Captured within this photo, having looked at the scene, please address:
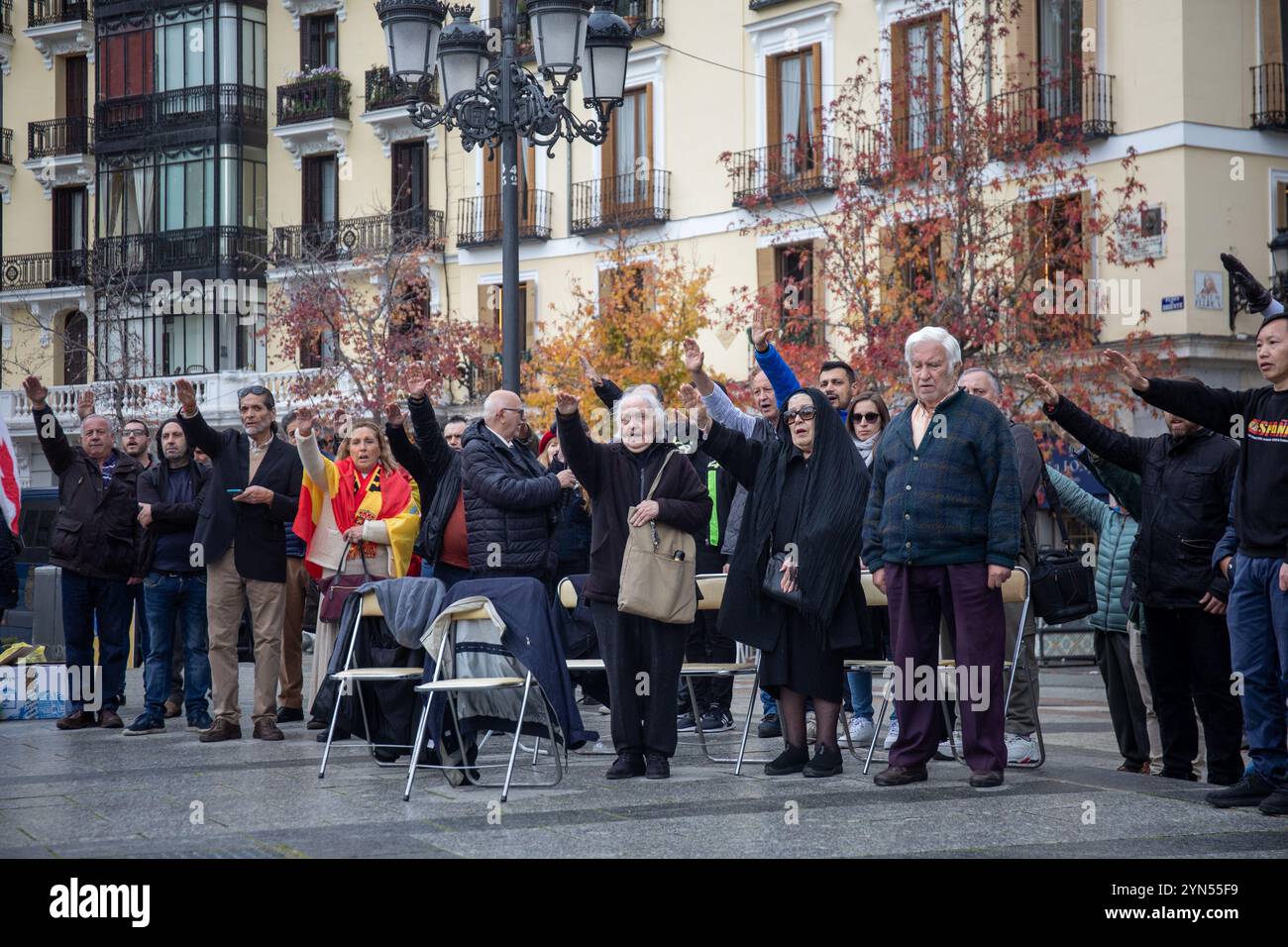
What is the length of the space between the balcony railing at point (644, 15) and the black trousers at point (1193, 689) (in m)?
26.1

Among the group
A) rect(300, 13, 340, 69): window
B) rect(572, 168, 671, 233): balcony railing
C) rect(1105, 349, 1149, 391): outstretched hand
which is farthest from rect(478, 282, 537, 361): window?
rect(1105, 349, 1149, 391): outstretched hand

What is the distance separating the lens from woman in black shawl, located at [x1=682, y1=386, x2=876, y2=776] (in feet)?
28.9

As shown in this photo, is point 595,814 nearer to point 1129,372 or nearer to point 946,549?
point 946,549

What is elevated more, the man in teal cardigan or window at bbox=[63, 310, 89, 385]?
window at bbox=[63, 310, 89, 385]

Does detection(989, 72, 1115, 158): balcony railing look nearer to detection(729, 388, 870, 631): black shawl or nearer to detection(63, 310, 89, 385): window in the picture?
detection(729, 388, 870, 631): black shawl

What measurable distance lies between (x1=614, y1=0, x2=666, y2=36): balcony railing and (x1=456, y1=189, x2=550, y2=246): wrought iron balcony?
12.8 ft

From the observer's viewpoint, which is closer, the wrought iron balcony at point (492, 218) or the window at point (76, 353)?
the wrought iron balcony at point (492, 218)

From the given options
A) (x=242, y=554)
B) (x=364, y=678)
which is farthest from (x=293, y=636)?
(x=364, y=678)

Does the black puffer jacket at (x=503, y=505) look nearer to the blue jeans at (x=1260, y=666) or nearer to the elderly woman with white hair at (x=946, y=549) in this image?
the elderly woman with white hair at (x=946, y=549)

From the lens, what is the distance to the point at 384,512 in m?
11.1

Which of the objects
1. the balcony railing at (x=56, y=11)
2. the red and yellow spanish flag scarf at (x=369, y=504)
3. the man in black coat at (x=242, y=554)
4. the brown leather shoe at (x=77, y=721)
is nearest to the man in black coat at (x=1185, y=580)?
the red and yellow spanish flag scarf at (x=369, y=504)

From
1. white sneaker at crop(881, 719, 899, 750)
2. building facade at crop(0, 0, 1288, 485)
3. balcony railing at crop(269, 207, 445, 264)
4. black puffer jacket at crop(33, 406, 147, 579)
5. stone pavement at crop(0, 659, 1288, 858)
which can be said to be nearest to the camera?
stone pavement at crop(0, 659, 1288, 858)

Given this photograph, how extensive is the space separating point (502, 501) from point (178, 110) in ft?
115

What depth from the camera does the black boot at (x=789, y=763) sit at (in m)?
8.91
